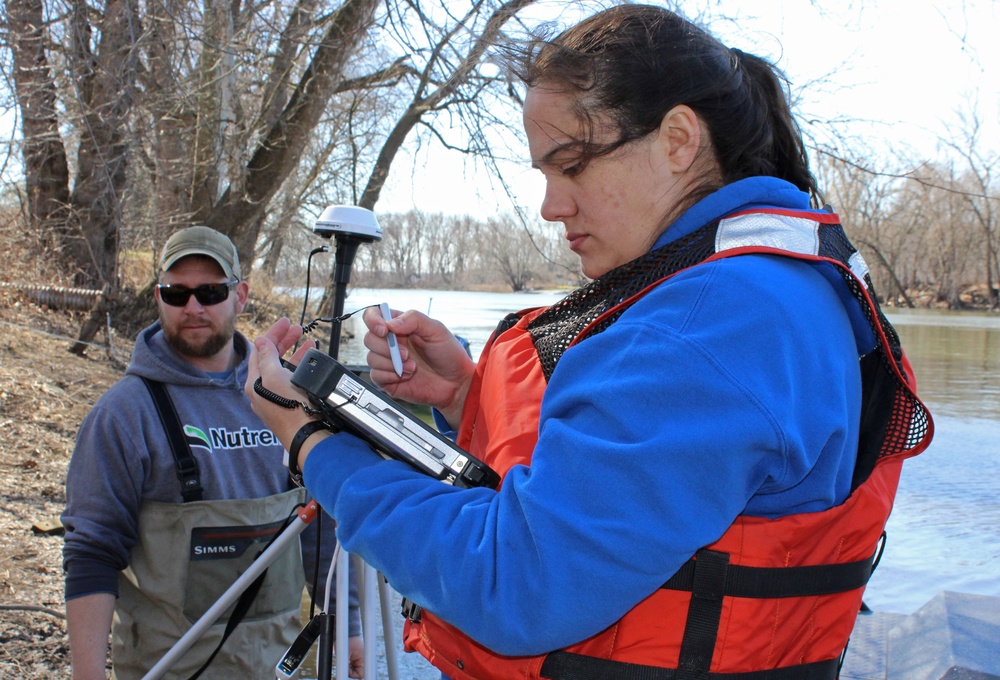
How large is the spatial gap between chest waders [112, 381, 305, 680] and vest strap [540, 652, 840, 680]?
1689 mm

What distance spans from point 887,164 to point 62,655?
22.8ft

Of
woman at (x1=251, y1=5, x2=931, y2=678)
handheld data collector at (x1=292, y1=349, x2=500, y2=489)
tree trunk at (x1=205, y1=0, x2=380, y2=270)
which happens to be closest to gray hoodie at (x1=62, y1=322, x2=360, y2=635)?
woman at (x1=251, y1=5, x2=931, y2=678)

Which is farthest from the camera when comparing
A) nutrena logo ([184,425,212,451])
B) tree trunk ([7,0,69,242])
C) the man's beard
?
tree trunk ([7,0,69,242])

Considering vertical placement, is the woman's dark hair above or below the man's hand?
above

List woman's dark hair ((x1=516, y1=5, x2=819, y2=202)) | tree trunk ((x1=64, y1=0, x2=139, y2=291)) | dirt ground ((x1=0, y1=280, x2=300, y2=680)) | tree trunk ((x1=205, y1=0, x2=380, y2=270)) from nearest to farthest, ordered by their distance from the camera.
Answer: woman's dark hair ((x1=516, y1=5, x2=819, y2=202)) → dirt ground ((x1=0, y1=280, x2=300, y2=680)) → tree trunk ((x1=64, y1=0, x2=139, y2=291)) → tree trunk ((x1=205, y1=0, x2=380, y2=270))

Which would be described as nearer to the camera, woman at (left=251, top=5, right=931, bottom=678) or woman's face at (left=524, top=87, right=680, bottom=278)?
woman at (left=251, top=5, right=931, bottom=678)

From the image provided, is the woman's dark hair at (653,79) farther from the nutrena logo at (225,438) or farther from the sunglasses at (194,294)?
the sunglasses at (194,294)

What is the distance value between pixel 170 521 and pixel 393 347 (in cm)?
121

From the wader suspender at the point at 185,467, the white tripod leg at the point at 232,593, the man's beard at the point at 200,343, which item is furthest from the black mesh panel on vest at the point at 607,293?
the man's beard at the point at 200,343

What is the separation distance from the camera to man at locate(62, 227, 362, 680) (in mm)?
2506

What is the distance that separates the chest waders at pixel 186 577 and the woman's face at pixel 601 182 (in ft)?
5.65

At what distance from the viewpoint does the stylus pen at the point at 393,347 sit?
6.08ft

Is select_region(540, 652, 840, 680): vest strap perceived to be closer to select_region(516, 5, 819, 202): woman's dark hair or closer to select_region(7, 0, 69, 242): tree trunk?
select_region(516, 5, 819, 202): woman's dark hair

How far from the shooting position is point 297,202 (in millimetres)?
16406
